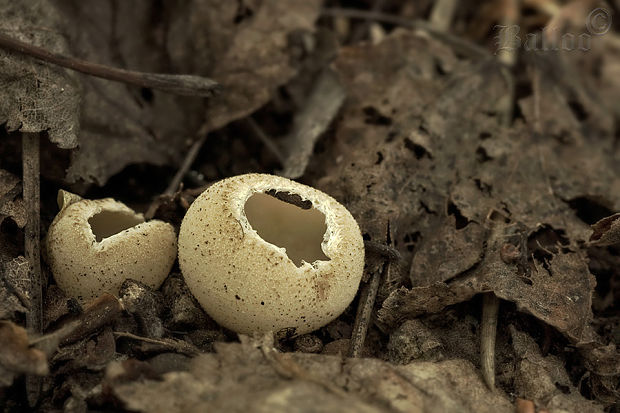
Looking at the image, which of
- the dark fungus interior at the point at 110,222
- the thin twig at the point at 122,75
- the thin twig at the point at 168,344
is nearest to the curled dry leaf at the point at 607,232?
the thin twig at the point at 168,344

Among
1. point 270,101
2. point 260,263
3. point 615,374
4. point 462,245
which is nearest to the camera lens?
point 260,263

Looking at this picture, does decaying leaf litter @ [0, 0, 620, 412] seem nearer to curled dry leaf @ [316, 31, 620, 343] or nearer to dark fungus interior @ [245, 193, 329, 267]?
curled dry leaf @ [316, 31, 620, 343]

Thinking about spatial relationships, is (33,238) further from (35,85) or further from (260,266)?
(260,266)

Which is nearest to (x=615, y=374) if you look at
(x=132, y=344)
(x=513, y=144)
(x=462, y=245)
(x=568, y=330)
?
(x=568, y=330)

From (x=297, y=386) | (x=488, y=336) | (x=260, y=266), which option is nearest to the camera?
(x=297, y=386)

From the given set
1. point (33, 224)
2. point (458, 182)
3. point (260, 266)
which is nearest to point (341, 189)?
point (458, 182)

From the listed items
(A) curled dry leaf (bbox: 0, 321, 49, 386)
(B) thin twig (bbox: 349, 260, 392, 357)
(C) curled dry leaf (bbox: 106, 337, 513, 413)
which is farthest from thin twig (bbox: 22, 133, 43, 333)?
(B) thin twig (bbox: 349, 260, 392, 357)

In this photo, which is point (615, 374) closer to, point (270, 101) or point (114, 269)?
point (114, 269)

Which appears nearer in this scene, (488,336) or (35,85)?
(488,336)
